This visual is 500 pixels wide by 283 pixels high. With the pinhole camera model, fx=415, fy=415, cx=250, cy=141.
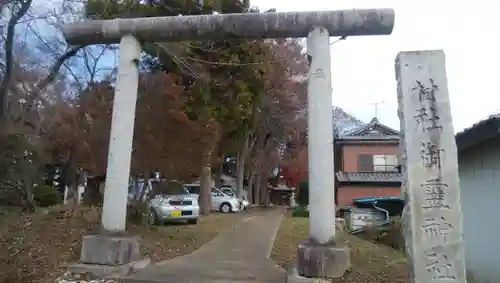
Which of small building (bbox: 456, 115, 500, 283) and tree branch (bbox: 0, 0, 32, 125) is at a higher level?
tree branch (bbox: 0, 0, 32, 125)

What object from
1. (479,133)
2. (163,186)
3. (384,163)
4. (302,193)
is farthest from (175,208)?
(302,193)

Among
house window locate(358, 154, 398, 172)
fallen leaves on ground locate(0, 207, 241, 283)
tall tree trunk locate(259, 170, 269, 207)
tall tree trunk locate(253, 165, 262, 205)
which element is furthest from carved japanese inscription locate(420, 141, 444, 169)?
tall tree trunk locate(259, 170, 269, 207)

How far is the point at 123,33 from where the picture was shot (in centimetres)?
901

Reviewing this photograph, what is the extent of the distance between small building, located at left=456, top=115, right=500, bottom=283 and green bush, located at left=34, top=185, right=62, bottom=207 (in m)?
15.1

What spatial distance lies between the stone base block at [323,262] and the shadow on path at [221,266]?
0.69m

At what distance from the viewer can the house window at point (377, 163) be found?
28.3 m

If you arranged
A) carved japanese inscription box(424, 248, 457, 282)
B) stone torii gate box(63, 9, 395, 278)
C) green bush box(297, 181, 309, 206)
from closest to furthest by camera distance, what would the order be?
carved japanese inscription box(424, 248, 457, 282) → stone torii gate box(63, 9, 395, 278) → green bush box(297, 181, 309, 206)

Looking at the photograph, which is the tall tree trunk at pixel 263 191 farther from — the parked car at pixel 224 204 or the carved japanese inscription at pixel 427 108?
the carved japanese inscription at pixel 427 108

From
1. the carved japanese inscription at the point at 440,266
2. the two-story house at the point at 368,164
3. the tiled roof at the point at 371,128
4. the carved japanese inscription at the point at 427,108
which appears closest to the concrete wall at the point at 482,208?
the carved japanese inscription at the point at 427,108

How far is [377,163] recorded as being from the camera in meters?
28.5

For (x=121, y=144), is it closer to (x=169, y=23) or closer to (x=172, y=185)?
(x=169, y=23)

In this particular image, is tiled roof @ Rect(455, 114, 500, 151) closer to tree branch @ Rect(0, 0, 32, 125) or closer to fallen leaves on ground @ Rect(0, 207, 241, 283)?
fallen leaves on ground @ Rect(0, 207, 241, 283)

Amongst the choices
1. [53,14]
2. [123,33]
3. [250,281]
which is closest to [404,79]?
[250,281]

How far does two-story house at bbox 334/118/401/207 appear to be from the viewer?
90.0 feet
